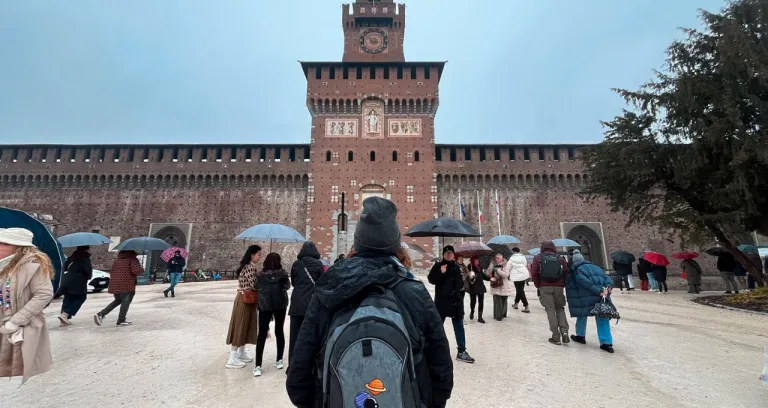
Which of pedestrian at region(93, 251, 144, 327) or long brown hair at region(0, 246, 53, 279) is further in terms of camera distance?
pedestrian at region(93, 251, 144, 327)

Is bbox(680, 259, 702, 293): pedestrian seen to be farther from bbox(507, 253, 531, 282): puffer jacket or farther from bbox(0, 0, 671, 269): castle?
bbox(0, 0, 671, 269): castle

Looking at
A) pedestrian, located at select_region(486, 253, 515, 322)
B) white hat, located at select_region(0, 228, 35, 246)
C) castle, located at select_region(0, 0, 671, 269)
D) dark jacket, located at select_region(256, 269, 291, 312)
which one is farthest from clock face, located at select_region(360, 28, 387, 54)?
white hat, located at select_region(0, 228, 35, 246)

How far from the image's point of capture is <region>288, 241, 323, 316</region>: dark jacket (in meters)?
4.64

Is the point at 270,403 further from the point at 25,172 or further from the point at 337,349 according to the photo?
the point at 25,172

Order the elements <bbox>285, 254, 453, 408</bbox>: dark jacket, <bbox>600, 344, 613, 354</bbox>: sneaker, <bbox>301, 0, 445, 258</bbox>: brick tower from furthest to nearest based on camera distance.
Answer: <bbox>301, 0, 445, 258</bbox>: brick tower, <bbox>600, 344, 613, 354</bbox>: sneaker, <bbox>285, 254, 453, 408</bbox>: dark jacket

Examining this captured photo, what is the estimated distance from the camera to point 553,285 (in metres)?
6.31

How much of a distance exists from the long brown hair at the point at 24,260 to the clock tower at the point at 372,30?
29613mm

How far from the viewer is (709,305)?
37.7 feet

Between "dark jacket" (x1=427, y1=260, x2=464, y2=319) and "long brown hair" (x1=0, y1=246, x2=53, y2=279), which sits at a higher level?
"long brown hair" (x1=0, y1=246, x2=53, y2=279)

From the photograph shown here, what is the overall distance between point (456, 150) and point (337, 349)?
28.8 metres

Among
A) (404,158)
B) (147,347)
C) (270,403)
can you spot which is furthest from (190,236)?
(270,403)

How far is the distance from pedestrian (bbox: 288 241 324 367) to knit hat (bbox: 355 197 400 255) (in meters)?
2.80

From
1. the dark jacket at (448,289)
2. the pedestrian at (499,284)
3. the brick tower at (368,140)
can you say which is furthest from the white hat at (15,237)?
the brick tower at (368,140)

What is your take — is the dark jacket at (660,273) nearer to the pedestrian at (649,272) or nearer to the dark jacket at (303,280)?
the pedestrian at (649,272)
